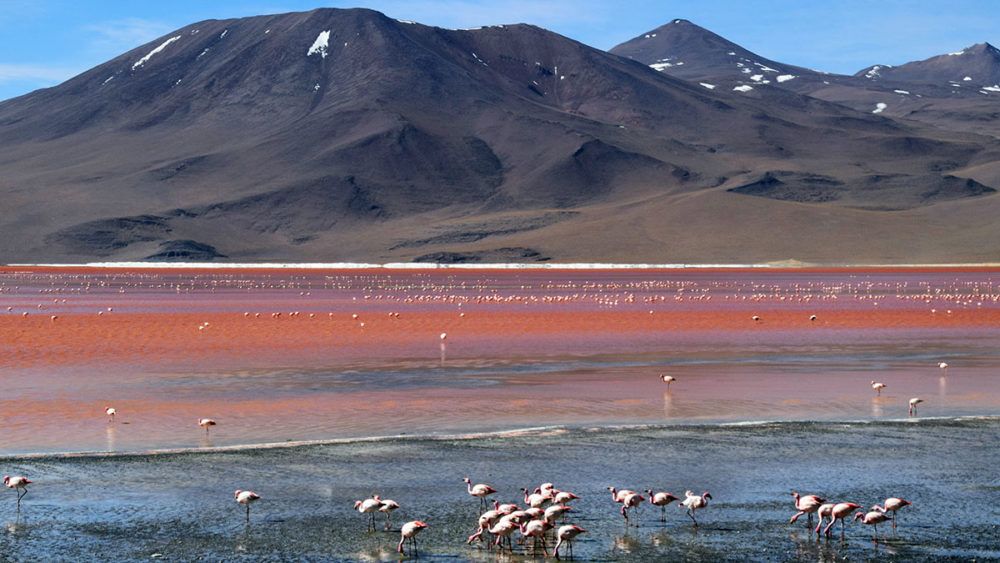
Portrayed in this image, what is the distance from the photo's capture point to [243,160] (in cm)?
19700

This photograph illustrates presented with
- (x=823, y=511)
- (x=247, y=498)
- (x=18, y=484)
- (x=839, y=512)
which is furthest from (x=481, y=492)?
(x=18, y=484)

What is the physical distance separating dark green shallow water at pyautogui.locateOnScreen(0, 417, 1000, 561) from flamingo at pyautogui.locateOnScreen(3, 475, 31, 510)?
0.40 feet

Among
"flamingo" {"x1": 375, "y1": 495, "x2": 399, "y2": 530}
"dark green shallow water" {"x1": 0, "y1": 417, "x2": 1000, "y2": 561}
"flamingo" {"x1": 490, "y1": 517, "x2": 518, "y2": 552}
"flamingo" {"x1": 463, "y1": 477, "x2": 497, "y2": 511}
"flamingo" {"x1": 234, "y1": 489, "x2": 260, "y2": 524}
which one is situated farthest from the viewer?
"flamingo" {"x1": 463, "y1": 477, "x2": 497, "y2": 511}

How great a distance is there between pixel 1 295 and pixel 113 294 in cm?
544

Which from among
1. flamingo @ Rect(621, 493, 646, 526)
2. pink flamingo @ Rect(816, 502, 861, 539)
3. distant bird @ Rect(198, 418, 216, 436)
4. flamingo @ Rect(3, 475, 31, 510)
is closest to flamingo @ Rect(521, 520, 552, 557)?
flamingo @ Rect(621, 493, 646, 526)

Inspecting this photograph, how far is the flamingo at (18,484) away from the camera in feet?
45.9

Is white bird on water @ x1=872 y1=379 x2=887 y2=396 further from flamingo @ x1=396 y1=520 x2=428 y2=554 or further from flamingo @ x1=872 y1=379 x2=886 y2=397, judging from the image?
flamingo @ x1=396 y1=520 x2=428 y2=554

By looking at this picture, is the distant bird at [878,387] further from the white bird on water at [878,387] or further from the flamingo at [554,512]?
the flamingo at [554,512]

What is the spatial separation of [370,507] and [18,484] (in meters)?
3.97

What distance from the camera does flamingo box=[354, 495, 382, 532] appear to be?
42.9 ft

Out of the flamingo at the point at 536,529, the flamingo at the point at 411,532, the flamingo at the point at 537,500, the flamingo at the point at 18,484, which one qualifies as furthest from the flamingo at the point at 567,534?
the flamingo at the point at 18,484

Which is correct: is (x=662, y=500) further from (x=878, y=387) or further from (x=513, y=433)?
(x=878, y=387)

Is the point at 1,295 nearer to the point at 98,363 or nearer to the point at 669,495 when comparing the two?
the point at 98,363

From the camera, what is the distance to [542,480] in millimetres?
15227
